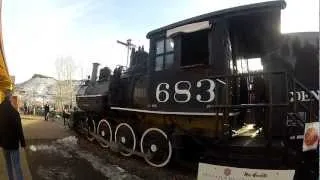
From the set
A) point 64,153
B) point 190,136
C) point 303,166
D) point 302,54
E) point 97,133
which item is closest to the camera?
point 303,166

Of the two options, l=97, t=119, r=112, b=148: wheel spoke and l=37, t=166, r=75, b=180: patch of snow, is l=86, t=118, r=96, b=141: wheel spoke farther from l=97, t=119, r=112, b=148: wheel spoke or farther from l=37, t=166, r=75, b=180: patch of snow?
l=37, t=166, r=75, b=180: patch of snow

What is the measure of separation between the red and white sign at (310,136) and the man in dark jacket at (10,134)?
4.60 m

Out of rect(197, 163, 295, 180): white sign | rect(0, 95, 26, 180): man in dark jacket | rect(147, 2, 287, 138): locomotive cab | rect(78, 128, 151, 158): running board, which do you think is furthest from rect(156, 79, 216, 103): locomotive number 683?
rect(0, 95, 26, 180): man in dark jacket

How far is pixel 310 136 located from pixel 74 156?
6610mm

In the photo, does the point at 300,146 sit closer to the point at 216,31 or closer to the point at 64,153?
the point at 216,31

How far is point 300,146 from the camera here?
21.8 feet

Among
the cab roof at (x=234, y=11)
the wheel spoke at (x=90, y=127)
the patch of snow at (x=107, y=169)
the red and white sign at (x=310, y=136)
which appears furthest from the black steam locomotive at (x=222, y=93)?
the wheel spoke at (x=90, y=127)

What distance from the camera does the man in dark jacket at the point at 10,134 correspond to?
22.4 feet

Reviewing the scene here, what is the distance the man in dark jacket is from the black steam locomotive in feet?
10.6

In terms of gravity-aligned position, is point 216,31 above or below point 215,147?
above

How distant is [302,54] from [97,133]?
6578mm

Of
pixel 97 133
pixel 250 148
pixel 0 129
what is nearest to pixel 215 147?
pixel 250 148

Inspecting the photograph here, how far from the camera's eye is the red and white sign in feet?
18.3

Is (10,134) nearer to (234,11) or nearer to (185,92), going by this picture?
(185,92)
